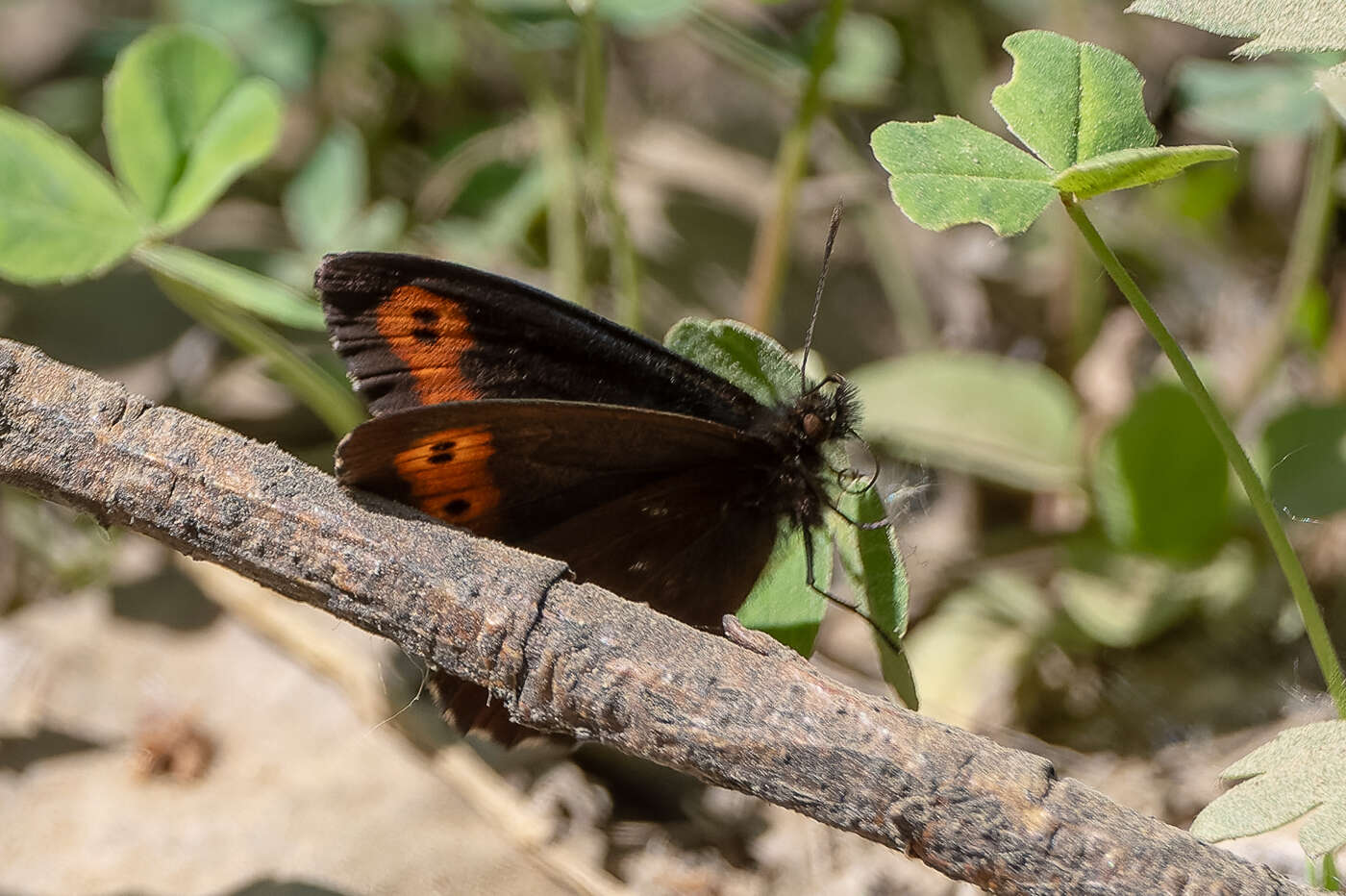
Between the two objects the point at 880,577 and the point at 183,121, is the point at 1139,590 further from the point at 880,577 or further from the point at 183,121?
the point at 183,121

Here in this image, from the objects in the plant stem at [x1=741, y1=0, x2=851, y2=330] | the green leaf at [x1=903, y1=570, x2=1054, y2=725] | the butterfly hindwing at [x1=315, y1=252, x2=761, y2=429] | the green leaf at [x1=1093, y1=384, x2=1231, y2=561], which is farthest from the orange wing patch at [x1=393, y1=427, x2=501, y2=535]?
the green leaf at [x1=1093, y1=384, x2=1231, y2=561]

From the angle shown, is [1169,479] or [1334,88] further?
[1169,479]

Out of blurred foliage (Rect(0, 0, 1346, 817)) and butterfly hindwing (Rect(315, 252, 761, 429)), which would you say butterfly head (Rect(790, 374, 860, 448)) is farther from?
blurred foliage (Rect(0, 0, 1346, 817))

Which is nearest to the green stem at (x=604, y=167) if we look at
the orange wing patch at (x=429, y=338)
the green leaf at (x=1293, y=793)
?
the orange wing patch at (x=429, y=338)

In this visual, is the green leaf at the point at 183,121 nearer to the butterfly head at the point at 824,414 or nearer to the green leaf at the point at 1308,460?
the butterfly head at the point at 824,414

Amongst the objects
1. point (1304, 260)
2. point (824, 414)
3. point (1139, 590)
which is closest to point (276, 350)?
point (824, 414)

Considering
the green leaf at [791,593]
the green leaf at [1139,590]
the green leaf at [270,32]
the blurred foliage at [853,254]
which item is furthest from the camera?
the green leaf at [270,32]
